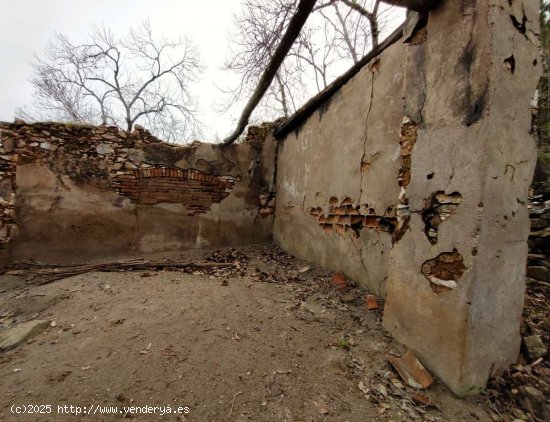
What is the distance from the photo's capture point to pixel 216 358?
1.84 metres

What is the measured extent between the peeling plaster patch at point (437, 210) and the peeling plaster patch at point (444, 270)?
0.40 feet

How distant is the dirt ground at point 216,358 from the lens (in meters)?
1.50

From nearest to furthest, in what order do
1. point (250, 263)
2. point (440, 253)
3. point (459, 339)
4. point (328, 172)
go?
point (459, 339) < point (440, 253) < point (328, 172) < point (250, 263)

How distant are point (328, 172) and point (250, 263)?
74.9 inches

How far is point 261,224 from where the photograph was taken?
5301 millimetres

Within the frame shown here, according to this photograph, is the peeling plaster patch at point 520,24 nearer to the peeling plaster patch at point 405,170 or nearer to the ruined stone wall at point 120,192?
the peeling plaster patch at point 405,170

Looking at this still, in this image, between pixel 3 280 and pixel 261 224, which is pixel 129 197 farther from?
pixel 261 224

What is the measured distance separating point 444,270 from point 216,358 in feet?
5.45

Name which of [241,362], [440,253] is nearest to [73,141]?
[241,362]

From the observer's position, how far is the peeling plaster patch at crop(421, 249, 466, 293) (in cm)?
157

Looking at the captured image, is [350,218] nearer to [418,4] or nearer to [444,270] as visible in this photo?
[444,270]

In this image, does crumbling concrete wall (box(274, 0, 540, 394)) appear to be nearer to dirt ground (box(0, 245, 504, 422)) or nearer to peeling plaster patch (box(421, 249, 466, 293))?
peeling plaster patch (box(421, 249, 466, 293))

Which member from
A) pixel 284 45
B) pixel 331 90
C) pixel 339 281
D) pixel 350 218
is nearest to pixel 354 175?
pixel 350 218

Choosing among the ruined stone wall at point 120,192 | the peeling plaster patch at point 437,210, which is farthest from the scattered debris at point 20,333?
the peeling plaster patch at point 437,210
